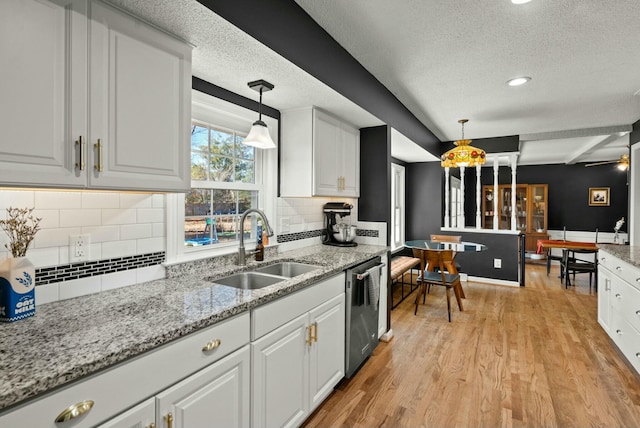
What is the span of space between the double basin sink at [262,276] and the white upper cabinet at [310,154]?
606 mm

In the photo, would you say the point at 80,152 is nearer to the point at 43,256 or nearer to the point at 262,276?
the point at 43,256

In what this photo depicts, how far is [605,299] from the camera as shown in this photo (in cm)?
335

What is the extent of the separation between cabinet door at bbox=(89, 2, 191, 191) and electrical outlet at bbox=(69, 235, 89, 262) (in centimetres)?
41

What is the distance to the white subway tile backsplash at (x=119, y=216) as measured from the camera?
1647mm

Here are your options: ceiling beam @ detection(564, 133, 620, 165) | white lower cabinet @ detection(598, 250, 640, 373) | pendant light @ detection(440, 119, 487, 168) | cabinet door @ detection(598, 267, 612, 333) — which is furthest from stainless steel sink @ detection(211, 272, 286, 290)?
ceiling beam @ detection(564, 133, 620, 165)

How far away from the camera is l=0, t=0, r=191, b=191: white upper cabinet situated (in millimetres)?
1067

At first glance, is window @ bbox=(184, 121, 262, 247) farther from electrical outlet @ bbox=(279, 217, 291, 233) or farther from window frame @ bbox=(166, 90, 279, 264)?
electrical outlet @ bbox=(279, 217, 291, 233)

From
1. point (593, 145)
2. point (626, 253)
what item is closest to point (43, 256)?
point (626, 253)

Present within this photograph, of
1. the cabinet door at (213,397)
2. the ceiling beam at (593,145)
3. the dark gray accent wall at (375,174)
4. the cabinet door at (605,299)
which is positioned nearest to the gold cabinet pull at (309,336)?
the cabinet door at (213,397)

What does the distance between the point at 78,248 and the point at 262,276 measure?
1.01 m

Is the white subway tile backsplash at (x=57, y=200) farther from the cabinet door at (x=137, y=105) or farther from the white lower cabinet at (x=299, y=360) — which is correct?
the white lower cabinet at (x=299, y=360)

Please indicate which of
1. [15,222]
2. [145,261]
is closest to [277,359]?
[145,261]

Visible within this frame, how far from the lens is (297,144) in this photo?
2.76 meters

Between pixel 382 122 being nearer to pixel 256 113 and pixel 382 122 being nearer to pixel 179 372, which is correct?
pixel 256 113
